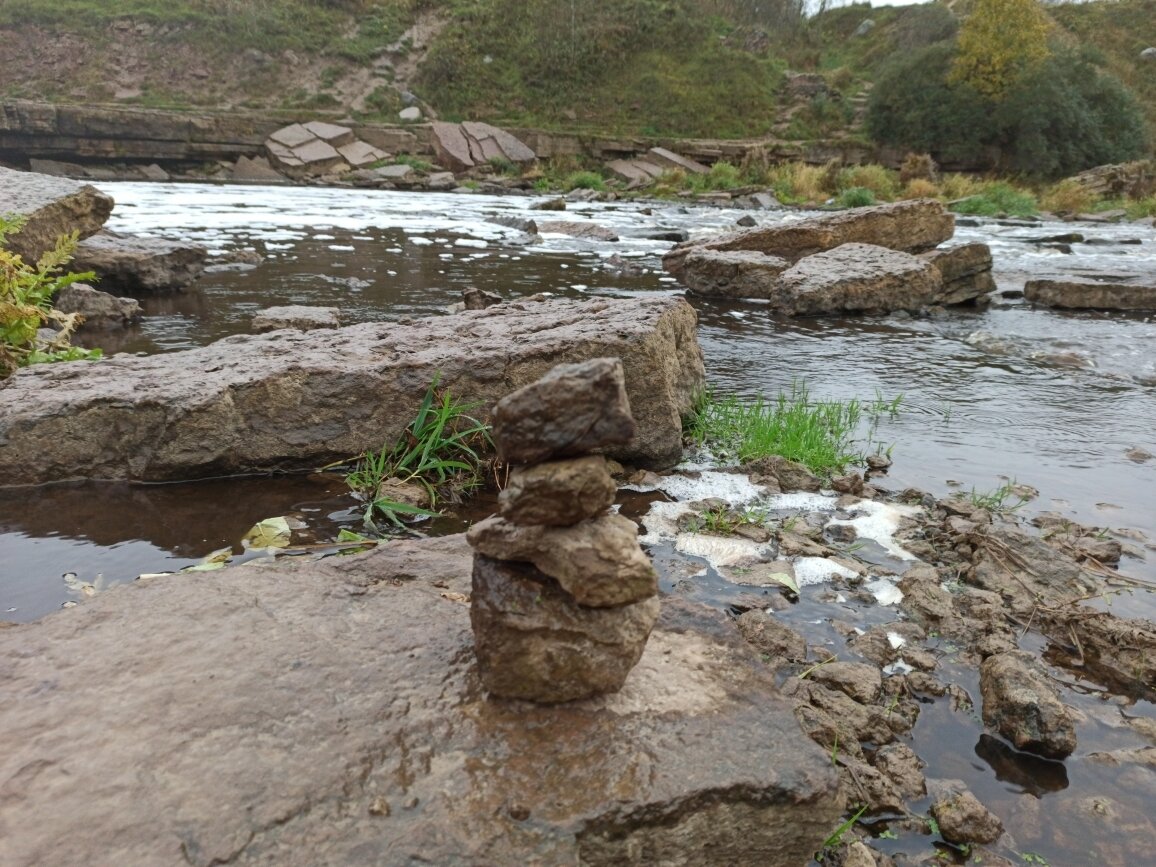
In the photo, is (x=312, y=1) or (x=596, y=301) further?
(x=312, y=1)

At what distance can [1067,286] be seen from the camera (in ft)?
31.7

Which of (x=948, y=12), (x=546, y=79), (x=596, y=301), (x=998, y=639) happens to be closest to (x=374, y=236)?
(x=596, y=301)

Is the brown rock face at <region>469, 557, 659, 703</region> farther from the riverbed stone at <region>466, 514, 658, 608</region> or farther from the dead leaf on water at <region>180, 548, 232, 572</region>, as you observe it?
the dead leaf on water at <region>180, 548, 232, 572</region>

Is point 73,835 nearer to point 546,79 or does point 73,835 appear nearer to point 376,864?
point 376,864

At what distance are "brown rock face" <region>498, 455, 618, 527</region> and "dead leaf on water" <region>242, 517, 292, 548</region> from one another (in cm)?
173

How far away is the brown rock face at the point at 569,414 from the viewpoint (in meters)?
1.62

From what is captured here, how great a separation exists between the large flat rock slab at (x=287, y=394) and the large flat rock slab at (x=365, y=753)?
1.62 m

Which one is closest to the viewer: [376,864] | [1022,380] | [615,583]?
[376,864]

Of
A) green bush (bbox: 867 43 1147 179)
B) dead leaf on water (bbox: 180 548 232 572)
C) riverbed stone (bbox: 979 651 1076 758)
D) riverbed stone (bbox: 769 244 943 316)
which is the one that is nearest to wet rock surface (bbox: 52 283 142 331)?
dead leaf on water (bbox: 180 548 232 572)

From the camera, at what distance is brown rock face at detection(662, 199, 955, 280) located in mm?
11031

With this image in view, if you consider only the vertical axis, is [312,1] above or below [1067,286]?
above

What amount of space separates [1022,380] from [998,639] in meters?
4.54

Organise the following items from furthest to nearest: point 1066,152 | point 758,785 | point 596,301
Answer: point 1066,152 < point 596,301 < point 758,785

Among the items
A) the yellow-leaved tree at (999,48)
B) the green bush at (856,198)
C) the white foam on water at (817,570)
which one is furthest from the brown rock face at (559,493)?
the yellow-leaved tree at (999,48)
